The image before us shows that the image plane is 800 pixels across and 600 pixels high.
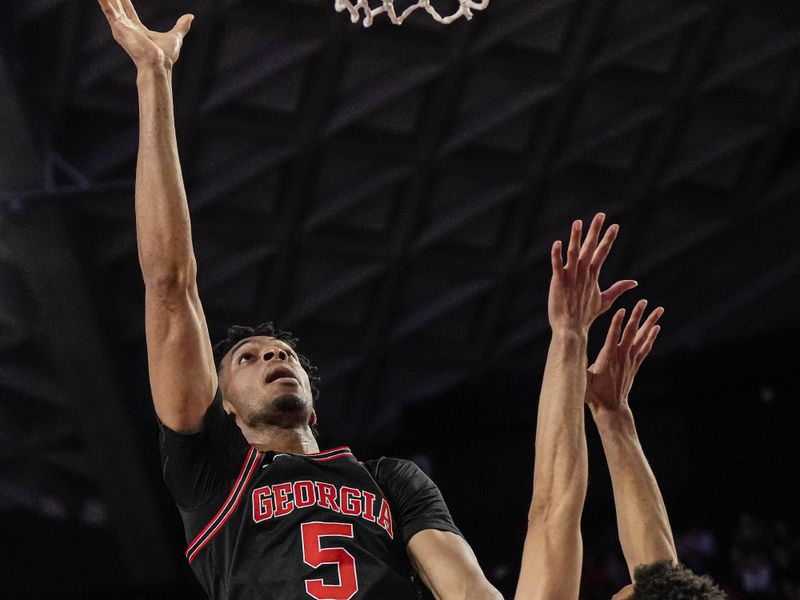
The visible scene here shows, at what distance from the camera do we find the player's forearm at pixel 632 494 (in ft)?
13.1

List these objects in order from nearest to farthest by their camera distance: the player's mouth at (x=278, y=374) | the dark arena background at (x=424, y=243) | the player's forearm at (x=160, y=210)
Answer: the player's forearm at (x=160, y=210)
the player's mouth at (x=278, y=374)
the dark arena background at (x=424, y=243)

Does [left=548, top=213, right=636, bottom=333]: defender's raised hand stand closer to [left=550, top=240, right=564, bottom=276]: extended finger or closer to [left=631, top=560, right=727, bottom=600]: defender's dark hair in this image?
[left=550, top=240, right=564, bottom=276]: extended finger

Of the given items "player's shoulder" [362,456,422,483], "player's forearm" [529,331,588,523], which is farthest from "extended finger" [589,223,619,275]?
"player's shoulder" [362,456,422,483]

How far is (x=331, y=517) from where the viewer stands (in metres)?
3.35

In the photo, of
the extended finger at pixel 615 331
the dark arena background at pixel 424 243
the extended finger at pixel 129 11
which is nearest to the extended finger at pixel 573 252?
the extended finger at pixel 615 331

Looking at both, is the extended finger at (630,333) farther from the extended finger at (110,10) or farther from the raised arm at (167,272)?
the extended finger at (110,10)

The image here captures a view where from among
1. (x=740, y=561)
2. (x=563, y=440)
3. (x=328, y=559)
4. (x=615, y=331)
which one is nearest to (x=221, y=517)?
(x=328, y=559)

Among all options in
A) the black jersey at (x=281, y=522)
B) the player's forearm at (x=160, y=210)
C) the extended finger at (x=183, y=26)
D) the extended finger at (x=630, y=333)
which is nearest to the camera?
the player's forearm at (x=160, y=210)

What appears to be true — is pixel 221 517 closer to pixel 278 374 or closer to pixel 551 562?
pixel 278 374

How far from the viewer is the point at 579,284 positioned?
345 cm

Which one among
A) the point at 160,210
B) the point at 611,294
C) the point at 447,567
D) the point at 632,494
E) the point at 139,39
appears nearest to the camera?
the point at 160,210

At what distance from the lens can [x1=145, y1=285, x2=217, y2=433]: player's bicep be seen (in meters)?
3.14

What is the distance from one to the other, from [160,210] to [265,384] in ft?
2.97

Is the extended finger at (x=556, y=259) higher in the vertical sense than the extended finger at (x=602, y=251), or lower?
lower
